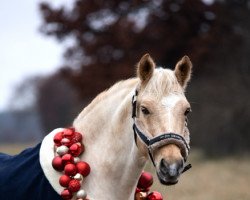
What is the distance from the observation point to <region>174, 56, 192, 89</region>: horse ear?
171 inches

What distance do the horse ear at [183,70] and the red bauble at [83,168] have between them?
93 centimetres

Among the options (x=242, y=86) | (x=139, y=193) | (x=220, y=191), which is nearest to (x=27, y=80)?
(x=242, y=86)

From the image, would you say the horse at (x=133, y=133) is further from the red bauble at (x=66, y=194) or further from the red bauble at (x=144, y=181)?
the red bauble at (x=144, y=181)

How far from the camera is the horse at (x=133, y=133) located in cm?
396

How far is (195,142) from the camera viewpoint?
2166 centimetres

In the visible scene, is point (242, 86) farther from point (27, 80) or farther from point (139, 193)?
point (27, 80)

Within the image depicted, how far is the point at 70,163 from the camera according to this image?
4.48 metres

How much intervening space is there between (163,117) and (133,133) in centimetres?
43

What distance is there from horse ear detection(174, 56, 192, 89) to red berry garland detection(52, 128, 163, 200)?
2.95 ft

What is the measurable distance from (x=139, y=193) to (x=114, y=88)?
863 mm

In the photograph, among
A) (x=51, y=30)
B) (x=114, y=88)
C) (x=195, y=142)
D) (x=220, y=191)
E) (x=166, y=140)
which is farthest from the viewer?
(x=51, y=30)

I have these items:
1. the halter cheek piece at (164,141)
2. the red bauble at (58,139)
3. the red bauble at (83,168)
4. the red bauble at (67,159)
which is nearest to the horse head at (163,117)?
the halter cheek piece at (164,141)

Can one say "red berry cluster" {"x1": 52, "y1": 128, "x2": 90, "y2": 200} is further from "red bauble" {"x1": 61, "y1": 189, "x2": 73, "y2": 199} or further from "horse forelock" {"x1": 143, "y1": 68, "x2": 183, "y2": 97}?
"horse forelock" {"x1": 143, "y1": 68, "x2": 183, "y2": 97}

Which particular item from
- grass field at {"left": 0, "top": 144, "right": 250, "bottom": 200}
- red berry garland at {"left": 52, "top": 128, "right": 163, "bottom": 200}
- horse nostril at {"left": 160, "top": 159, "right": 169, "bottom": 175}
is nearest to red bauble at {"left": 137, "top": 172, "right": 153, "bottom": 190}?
red berry garland at {"left": 52, "top": 128, "right": 163, "bottom": 200}
